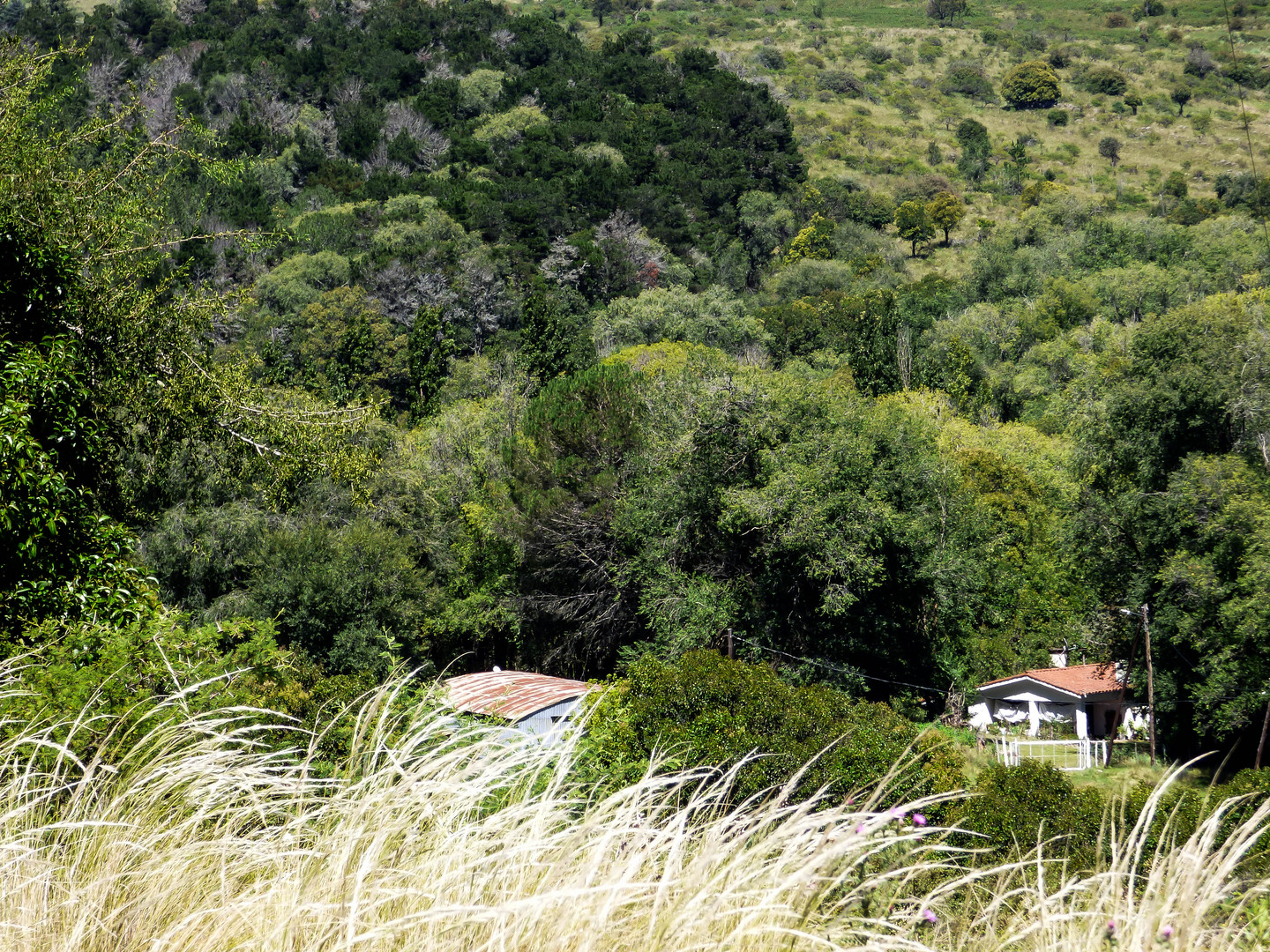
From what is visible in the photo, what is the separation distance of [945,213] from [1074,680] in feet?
204

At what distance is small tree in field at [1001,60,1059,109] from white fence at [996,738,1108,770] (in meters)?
117

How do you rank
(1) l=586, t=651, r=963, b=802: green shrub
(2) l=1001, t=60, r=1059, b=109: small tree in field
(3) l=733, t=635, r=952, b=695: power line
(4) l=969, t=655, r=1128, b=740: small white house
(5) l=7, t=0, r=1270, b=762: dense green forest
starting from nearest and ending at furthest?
(5) l=7, t=0, r=1270, b=762: dense green forest
(1) l=586, t=651, r=963, b=802: green shrub
(3) l=733, t=635, r=952, b=695: power line
(4) l=969, t=655, r=1128, b=740: small white house
(2) l=1001, t=60, r=1059, b=109: small tree in field

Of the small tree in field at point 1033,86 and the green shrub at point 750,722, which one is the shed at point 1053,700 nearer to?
the green shrub at point 750,722

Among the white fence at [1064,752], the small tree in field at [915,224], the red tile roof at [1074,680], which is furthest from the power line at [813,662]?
the small tree in field at [915,224]

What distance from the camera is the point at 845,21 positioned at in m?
170

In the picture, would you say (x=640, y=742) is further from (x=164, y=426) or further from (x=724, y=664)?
(x=164, y=426)

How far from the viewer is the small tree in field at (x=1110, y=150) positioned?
109438 mm

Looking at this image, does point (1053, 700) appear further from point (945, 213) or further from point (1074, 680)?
point (945, 213)

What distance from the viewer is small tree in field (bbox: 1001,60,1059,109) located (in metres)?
125

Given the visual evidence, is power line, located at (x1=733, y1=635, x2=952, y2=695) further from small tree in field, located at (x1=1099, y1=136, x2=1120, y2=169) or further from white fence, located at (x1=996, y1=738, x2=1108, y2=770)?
small tree in field, located at (x1=1099, y1=136, x2=1120, y2=169)

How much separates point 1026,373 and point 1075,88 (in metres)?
99.8

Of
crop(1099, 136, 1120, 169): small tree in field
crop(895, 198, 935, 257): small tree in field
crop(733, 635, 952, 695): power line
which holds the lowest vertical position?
crop(733, 635, 952, 695): power line

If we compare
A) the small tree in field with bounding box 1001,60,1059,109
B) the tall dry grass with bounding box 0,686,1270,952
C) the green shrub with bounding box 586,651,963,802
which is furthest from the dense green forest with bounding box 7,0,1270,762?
the small tree in field with bounding box 1001,60,1059,109

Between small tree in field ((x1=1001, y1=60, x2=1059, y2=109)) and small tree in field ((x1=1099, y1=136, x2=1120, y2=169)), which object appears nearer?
small tree in field ((x1=1099, y1=136, x2=1120, y2=169))
